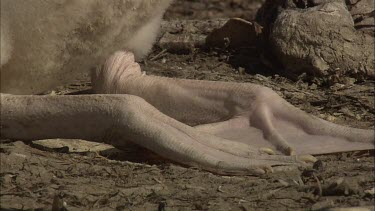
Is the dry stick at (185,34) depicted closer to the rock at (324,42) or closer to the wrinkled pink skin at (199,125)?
the rock at (324,42)

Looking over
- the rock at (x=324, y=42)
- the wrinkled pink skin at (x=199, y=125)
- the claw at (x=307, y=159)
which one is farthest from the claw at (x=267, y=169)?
the rock at (x=324, y=42)

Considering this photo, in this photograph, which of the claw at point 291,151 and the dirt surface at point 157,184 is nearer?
the dirt surface at point 157,184

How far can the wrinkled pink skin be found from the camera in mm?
3619

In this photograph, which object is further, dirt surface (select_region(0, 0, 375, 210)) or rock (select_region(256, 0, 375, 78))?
rock (select_region(256, 0, 375, 78))

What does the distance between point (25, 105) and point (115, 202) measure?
957 millimetres

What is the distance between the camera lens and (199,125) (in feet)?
13.3

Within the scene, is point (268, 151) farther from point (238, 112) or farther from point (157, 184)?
point (157, 184)

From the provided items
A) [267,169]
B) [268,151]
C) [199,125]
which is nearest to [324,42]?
[199,125]

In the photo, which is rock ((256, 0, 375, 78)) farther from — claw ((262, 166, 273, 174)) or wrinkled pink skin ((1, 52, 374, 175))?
claw ((262, 166, 273, 174))

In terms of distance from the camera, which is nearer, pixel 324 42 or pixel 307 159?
pixel 307 159

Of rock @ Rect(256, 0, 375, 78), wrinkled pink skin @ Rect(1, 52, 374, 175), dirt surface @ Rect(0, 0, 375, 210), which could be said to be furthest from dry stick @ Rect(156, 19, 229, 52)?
dirt surface @ Rect(0, 0, 375, 210)

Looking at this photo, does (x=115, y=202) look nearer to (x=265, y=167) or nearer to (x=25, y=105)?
(x=265, y=167)

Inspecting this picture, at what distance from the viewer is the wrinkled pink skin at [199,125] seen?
11.9 feet

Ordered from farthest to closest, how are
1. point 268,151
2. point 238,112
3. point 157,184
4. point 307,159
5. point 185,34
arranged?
point 185,34 < point 238,112 < point 268,151 < point 307,159 < point 157,184
